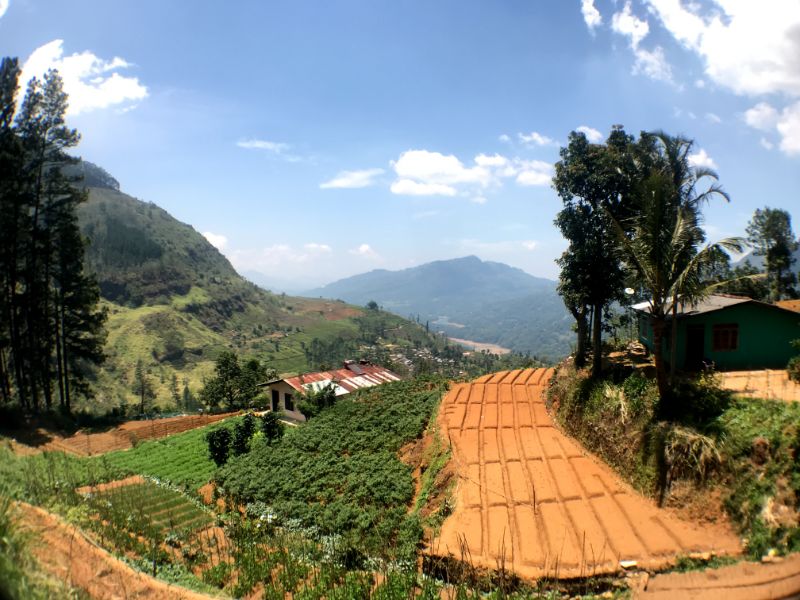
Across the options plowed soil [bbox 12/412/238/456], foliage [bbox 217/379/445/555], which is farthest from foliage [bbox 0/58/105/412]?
foliage [bbox 217/379/445/555]

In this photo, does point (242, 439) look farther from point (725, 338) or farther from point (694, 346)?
point (725, 338)

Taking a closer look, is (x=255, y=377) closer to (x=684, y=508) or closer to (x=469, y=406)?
(x=469, y=406)

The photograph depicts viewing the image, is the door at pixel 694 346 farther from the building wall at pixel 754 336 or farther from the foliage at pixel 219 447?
the foliage at pixel 219 447

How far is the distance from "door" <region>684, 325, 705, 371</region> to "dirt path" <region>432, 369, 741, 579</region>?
5229mm

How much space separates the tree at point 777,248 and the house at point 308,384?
3028cm

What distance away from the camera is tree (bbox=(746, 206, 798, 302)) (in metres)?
34.0

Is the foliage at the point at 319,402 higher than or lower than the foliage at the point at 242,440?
higher

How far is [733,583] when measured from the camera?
7.74 meters

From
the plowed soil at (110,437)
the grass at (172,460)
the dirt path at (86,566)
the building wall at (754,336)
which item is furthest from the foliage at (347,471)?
the plowed soil at (110,437)

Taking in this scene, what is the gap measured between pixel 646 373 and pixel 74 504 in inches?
698

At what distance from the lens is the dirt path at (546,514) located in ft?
30.0

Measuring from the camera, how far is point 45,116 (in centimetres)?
2497

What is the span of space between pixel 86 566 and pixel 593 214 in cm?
1792

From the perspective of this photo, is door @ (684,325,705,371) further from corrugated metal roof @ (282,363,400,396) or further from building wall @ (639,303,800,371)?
corrugated metal roof @ (282,363,400,396)
